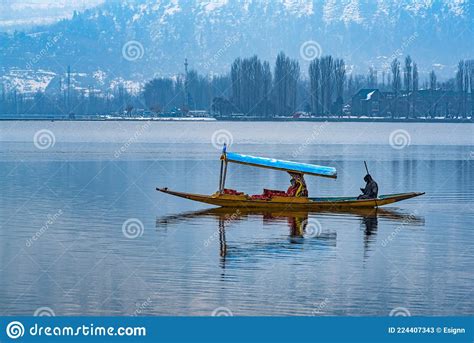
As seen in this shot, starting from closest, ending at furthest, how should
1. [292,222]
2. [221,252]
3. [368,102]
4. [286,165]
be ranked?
[221,252] → [292,222] → [286,165] → [368,102]

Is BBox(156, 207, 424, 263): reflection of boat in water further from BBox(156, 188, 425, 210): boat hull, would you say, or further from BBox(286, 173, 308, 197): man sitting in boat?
BBox(286, 173, 308, 197): man sitting in boat

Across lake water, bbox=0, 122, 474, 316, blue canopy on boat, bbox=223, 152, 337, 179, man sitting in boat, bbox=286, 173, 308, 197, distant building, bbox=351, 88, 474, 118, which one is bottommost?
lake water, bbox=0, 122, 474, 316

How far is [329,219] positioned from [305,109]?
153 metres

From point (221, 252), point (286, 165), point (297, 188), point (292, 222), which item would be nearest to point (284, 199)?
point (297, 188)

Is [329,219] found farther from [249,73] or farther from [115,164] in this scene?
[249,73]

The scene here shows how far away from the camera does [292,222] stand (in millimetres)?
34469

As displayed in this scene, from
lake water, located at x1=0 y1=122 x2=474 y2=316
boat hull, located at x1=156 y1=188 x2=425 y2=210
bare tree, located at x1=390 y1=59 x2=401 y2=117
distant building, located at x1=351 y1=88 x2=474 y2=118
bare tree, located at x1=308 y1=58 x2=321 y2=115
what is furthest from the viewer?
distant building, located at x1=351 y1=88 x2=474 y2=118

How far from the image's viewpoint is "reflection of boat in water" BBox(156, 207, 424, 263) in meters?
29.2

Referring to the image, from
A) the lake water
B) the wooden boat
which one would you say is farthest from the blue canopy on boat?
the lake water

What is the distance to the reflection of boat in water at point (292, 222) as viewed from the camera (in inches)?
1152

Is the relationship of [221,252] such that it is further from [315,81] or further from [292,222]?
[315,81]

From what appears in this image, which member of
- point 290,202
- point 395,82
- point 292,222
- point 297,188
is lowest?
point 292,222

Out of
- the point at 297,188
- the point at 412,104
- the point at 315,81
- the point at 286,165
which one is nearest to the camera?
the point at 286,165

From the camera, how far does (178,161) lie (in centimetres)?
6575
